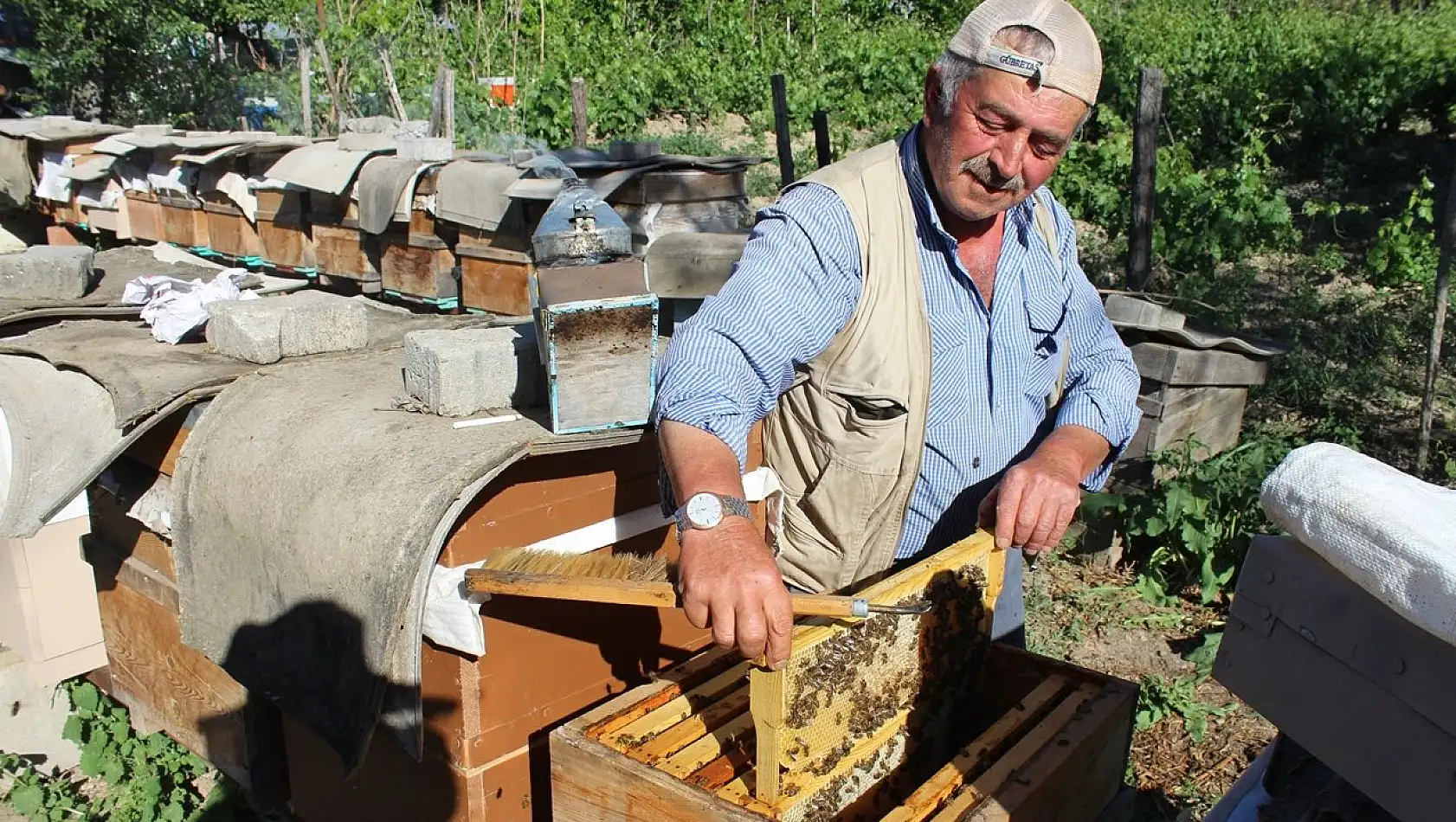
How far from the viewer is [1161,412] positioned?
4.74m

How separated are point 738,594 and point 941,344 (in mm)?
845

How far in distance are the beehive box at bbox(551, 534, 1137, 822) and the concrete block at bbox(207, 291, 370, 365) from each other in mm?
1993

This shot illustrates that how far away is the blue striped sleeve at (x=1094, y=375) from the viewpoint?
7.16 ft

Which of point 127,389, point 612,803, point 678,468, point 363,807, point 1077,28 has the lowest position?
point 363,807

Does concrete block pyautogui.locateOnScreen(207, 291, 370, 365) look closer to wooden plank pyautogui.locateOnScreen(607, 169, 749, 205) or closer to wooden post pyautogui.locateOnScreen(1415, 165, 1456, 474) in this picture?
wooden plank pyautogui.locateOnScreen(607, 169, 749, 205)

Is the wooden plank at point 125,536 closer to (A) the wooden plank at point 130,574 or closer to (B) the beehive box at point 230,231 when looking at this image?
(A) the wooden plank at point 130,574

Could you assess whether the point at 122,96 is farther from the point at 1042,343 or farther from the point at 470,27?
the point at 1042,343

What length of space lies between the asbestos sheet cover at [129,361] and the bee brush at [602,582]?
3.82 ft

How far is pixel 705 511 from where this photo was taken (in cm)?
151

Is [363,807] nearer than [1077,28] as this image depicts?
No

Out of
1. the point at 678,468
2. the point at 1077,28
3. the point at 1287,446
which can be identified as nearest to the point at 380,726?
the point at 678,468

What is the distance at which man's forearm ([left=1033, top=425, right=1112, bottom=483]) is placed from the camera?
1.98m

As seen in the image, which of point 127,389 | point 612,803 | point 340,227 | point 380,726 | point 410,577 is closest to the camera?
point 612,803

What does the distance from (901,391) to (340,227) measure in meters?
4.51
